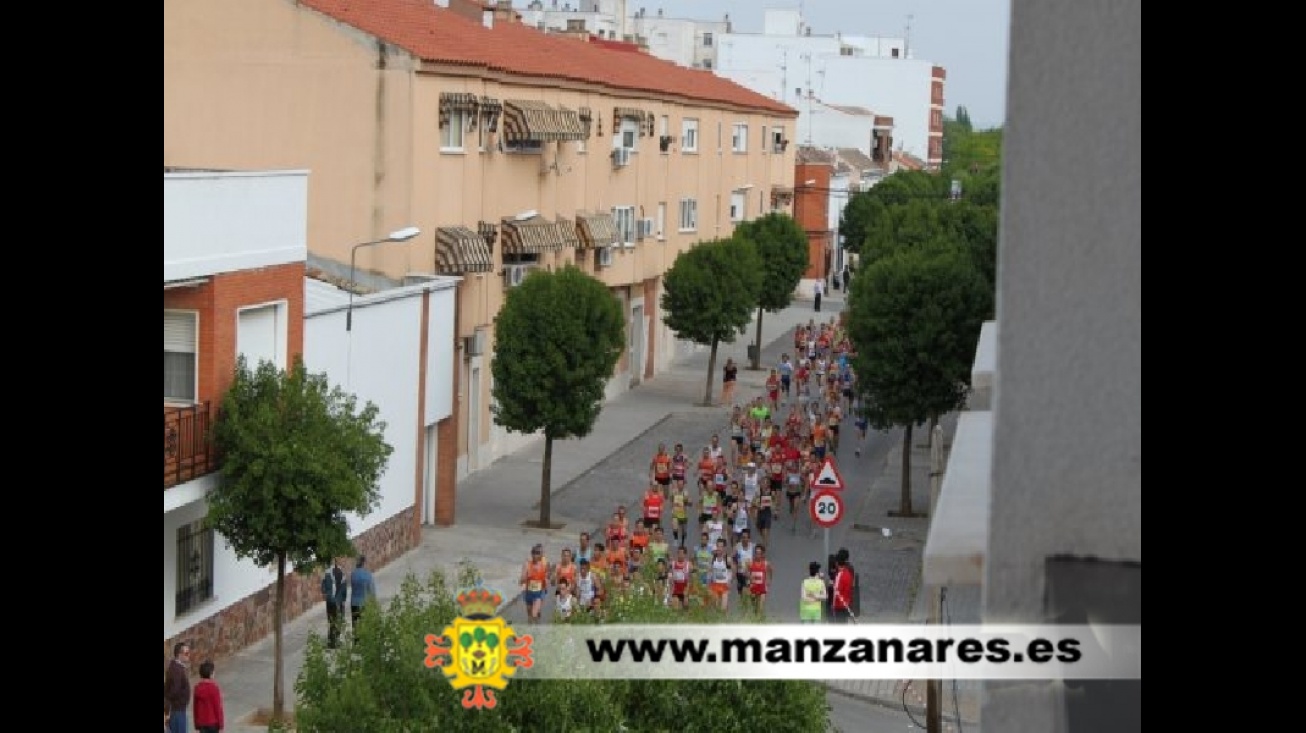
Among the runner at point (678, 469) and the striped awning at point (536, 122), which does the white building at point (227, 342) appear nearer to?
the runner at point (678, 469)

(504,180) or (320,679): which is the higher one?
(504,180)

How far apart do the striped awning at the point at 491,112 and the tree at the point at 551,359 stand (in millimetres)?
5311

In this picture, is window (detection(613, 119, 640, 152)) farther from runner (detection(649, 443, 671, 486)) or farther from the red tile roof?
runner (detection(649, 443, 671, 486))

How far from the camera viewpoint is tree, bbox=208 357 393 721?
19.5 metres

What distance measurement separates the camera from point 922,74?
407 feet

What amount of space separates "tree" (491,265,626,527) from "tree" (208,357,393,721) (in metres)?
10.3

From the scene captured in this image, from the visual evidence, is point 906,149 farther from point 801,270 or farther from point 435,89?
point 435,89

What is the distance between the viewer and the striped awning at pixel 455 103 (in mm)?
33094

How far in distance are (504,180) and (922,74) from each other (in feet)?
297

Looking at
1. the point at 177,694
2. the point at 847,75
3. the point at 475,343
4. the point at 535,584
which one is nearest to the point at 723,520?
the point at 475,343

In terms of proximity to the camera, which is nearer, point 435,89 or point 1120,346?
point 1120,346

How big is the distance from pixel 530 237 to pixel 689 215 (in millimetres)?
18688
